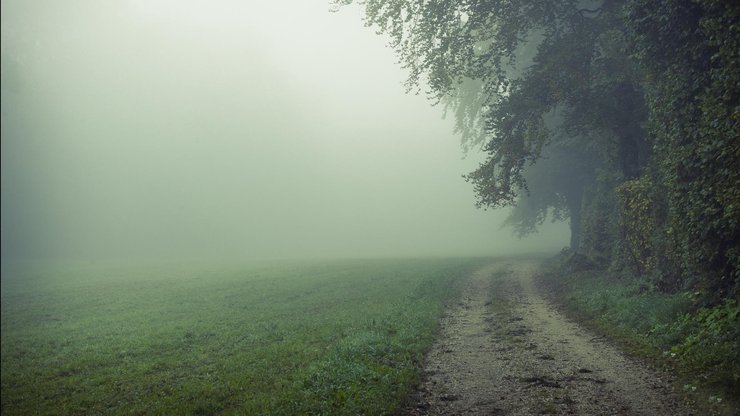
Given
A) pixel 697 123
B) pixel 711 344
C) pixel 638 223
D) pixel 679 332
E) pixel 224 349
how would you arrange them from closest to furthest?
pixel 711 344 → pixel 679 332 → pixel 697 123 → pixel 224 349 → pixel 638 223

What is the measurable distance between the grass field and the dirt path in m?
0.91

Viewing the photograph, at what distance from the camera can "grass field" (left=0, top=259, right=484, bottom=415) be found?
38.4 feet

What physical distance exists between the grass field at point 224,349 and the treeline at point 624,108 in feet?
31.5

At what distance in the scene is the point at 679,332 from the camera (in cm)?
1299

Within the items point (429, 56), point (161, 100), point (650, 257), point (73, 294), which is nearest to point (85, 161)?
point (161, 100)

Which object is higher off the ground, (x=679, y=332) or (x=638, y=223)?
(x=638, y=223)

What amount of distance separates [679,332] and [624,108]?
1666 centimetres

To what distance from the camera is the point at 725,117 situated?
41.1 feet

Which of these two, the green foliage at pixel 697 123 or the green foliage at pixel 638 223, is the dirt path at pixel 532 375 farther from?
the green foliage at pixel 638 223

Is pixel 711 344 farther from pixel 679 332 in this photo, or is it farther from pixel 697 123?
pixel 697 123

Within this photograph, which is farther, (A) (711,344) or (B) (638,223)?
(B) (638,223)

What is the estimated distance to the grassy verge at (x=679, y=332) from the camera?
9.60 m

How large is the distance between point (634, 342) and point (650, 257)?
9.56 meters

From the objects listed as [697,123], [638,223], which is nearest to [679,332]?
[697,123]
